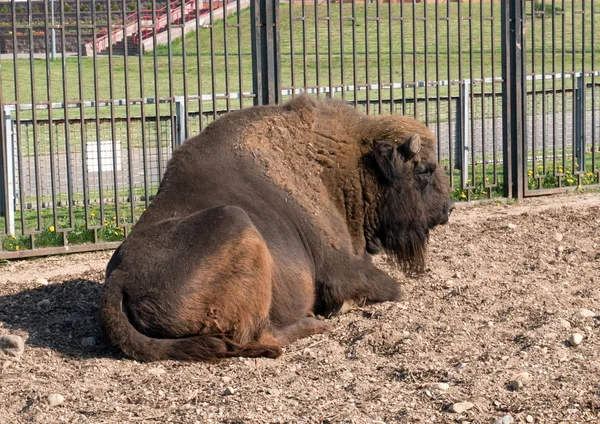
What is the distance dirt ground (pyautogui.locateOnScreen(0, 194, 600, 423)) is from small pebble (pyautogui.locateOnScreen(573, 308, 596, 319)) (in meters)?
0.03

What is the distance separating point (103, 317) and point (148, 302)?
0.94 ft

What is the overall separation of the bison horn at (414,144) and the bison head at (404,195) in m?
0.03

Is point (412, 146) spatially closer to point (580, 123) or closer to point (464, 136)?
point (464, 136)

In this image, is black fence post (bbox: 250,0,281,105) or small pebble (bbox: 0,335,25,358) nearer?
small pebble (bbox: 0,335,25,358)

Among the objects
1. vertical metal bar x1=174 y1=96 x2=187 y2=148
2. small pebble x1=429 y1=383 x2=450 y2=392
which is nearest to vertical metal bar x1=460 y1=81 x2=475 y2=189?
vertical metal bar x1=174 y1=96 x2=187 y2=148

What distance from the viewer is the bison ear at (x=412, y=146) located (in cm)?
675

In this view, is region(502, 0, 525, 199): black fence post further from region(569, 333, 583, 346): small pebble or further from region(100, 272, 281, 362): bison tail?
region(100, 272, 281, 362): bison tail

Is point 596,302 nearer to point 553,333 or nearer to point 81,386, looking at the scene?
point 553,333

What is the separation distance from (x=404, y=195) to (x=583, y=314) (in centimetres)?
160

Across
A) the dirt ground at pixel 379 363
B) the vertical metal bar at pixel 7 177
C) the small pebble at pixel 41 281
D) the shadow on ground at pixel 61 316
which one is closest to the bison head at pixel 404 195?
the dirt ground at pixel 379 363

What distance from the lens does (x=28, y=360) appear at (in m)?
5.62

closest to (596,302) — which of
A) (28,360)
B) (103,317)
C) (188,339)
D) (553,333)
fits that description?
(553,333)

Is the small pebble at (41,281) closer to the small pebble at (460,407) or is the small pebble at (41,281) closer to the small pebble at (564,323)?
the small pebble at (564,323)

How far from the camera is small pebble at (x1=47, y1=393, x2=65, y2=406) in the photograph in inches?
186
